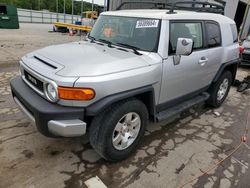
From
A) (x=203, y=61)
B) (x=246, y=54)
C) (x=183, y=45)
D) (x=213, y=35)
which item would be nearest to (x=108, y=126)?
(x=183, y=45)

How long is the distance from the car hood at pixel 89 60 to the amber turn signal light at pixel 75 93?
16 centimetres

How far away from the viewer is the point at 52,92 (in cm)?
245

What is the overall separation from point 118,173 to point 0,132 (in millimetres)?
1945

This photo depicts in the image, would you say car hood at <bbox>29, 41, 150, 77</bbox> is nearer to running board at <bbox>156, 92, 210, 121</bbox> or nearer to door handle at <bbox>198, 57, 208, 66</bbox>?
running board at <bbox>156, 92, 210, 121</bbox>

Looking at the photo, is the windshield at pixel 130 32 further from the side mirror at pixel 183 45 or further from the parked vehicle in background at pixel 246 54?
the parked vehicle in background at pixel 246 54

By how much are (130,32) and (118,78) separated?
3.76 ft

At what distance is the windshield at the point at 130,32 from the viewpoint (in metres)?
3.17

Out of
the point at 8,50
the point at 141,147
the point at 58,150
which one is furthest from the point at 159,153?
the point at 8,50

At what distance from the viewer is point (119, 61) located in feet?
8.96

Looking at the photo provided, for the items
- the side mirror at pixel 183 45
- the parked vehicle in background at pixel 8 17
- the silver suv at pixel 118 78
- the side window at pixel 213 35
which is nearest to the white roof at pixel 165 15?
the silver suv at pixel 118 78

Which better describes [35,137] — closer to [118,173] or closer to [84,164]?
[84,164]

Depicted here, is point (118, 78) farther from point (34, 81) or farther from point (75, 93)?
point (34, 81)

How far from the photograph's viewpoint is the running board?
3357 millimetres

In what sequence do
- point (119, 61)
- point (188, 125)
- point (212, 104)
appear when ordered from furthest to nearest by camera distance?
point (212, 104), point (188, 125), point (119, 61)
